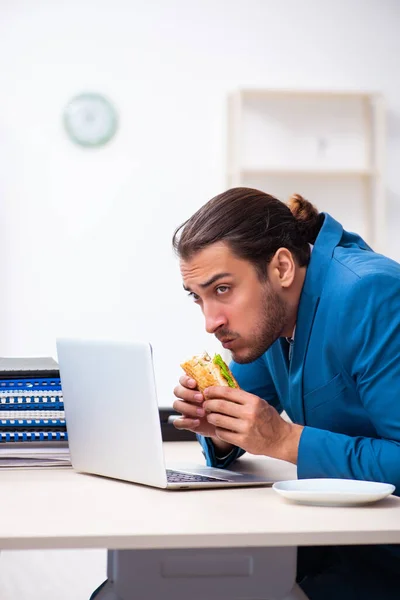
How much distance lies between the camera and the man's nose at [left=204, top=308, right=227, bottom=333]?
5.45 ft

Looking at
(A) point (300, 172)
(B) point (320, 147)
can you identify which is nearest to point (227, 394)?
(A) point (300, 172)

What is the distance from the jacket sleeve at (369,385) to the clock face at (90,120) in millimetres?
2734

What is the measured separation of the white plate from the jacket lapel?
42 cm

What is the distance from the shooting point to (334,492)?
1.19m

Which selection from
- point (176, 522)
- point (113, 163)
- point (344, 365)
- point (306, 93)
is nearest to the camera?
point (176, 522)

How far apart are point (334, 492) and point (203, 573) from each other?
0.21 metres

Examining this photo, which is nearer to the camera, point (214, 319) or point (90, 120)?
point (214, 319)

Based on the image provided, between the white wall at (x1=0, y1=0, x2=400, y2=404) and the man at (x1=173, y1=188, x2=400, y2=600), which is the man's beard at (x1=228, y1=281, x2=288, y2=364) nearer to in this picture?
the man at (x1=173, y1=188, x2=400, y2=600)

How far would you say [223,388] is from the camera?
56.7 inches

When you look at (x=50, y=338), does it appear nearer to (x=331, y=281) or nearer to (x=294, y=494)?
(x=331, y=281)

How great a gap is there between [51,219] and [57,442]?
2540 mm

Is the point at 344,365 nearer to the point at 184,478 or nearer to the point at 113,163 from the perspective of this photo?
the point at 184,478

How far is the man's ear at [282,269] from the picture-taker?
171cm

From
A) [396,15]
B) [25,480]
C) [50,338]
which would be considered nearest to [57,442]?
[25,480]
